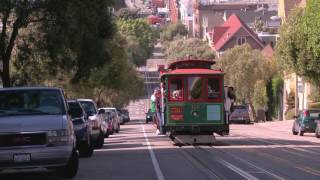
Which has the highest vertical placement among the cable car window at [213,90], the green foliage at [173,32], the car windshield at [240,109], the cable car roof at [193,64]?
the green foliage at [173,32]

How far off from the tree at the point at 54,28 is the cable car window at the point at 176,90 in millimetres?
4145

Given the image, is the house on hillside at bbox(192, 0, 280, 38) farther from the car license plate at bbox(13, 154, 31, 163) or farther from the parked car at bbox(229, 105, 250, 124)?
the car license plate at bbox(13, 154, 31, 163)

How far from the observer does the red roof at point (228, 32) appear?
11312 cm

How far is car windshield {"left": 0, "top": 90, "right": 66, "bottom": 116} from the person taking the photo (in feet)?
56.9

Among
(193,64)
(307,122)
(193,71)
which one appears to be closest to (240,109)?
(307,122)

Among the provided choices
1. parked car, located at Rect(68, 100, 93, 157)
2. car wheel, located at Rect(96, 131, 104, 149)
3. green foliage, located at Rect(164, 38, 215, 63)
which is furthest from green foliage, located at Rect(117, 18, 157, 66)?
parked car, located at Rect(68, 100, 93, 157)

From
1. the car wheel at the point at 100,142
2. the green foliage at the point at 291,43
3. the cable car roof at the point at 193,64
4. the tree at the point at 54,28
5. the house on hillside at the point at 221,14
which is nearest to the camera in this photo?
→ the tree at the point at 54,28

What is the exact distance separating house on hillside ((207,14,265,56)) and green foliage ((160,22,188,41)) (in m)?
48.0

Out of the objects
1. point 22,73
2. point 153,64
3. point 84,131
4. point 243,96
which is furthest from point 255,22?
point 84,131

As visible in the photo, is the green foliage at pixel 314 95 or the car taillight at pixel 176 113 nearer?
the car taillight at pixel 176 113

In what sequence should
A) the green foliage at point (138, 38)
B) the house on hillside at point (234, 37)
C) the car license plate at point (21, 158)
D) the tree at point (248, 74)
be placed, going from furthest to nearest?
the green foliage at point (138, 38) < the house on hillside at point (234, 37) < the tree at point (248, 74) < the car license plate at point (21, 158)

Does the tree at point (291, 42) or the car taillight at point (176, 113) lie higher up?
the tree at point (291, 42)

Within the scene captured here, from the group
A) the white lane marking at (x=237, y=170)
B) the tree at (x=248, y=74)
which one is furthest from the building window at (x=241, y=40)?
the white lane marking at (x=237, y=170)

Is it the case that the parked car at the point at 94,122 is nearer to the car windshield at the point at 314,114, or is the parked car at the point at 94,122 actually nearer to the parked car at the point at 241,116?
the car windshield at the point at 314,114
